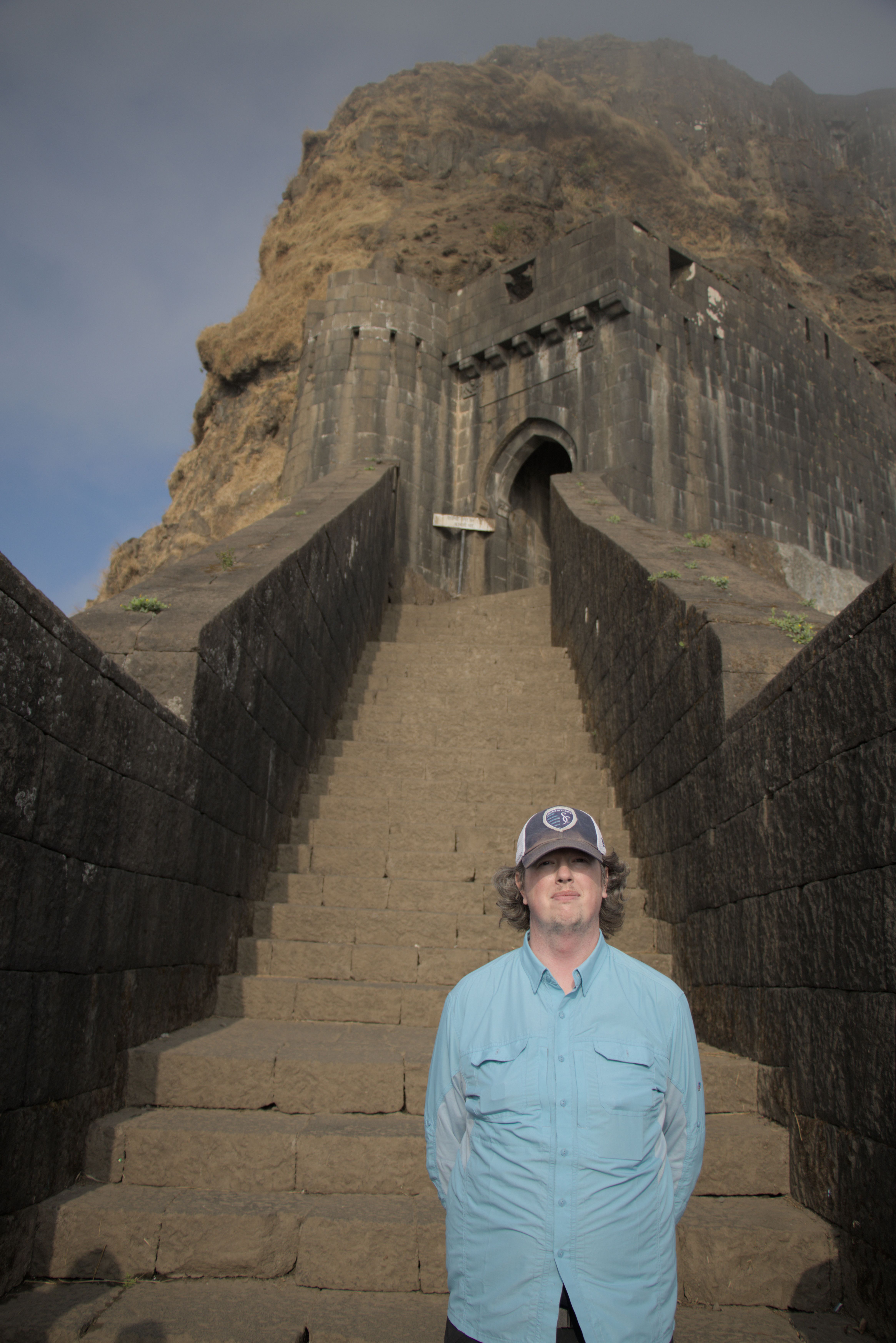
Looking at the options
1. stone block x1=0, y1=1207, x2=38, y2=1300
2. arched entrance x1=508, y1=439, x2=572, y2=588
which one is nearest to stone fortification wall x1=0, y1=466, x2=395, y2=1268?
stone block x1=0, y1=1207, x2=38, y2=1300

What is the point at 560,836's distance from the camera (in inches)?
79.8

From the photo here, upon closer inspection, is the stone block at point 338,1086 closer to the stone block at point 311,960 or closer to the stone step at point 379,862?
the stone block at point 311,960

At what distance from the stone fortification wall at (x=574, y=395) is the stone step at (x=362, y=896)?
29.0ft

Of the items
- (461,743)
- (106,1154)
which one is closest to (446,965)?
(106,1154)

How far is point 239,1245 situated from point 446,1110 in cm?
140

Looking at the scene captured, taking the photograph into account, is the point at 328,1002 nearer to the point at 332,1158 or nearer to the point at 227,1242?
the point at 332,1158

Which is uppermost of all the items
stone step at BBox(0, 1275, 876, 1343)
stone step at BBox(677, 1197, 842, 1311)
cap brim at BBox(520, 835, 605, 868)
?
cap brim at BBox(520, 835, 605, 868)

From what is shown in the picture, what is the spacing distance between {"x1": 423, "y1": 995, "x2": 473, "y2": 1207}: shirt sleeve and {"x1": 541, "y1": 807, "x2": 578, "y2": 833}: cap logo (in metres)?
0.45

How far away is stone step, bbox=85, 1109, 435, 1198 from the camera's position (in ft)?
10.2

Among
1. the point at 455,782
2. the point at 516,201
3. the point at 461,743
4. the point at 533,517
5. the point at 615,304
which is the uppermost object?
the point at 516,201

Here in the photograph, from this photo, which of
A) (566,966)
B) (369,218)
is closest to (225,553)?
(566,966)

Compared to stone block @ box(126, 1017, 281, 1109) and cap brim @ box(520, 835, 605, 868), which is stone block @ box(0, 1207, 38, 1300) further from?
cap brim @ box(520, 835, 605, 868)

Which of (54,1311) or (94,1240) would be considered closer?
(54,1311)

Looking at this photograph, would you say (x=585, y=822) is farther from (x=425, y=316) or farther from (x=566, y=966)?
(x=425, y=316)
